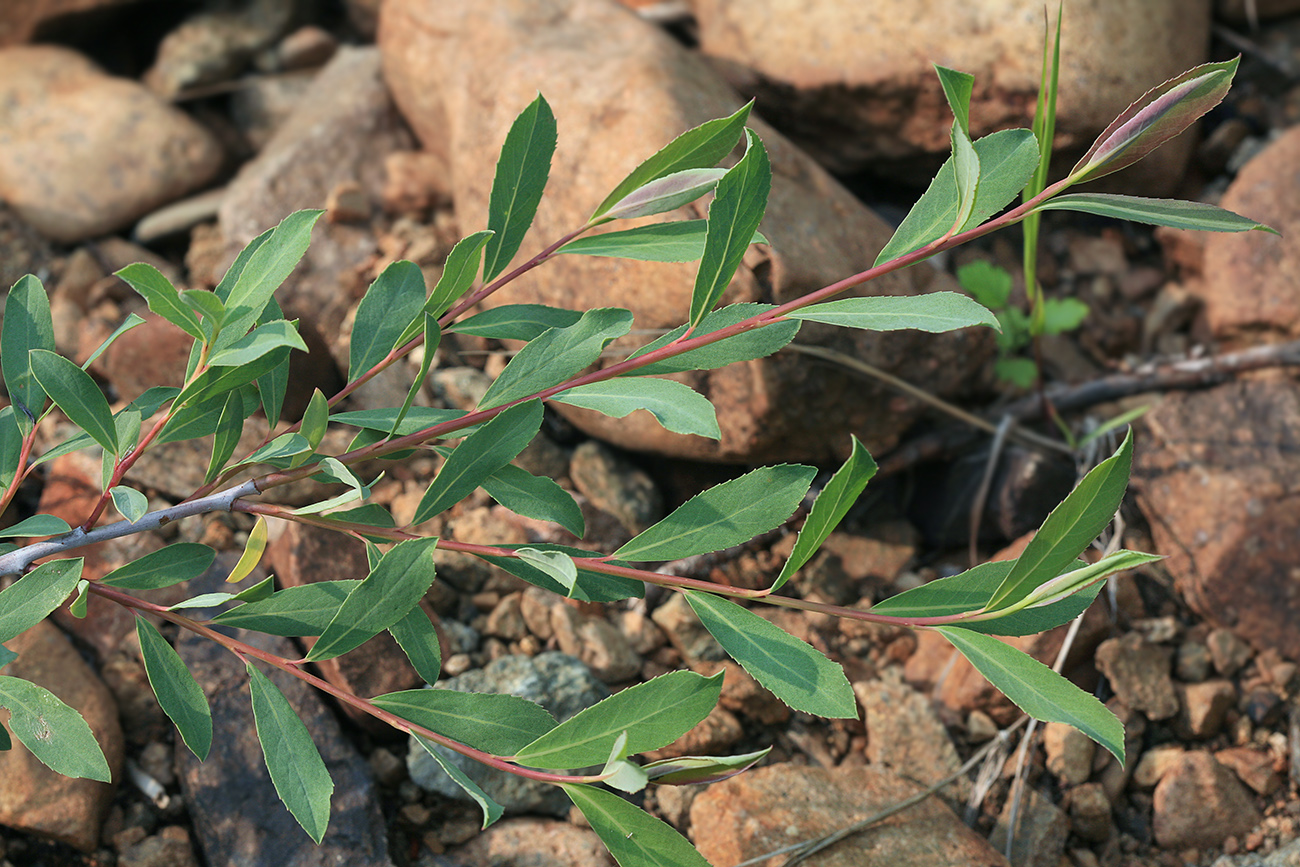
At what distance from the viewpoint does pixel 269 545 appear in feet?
6.33

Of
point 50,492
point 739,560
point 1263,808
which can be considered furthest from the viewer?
point 739,560

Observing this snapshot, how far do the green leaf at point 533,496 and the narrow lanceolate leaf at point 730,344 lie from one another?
0.20 m

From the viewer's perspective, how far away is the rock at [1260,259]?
2.28m

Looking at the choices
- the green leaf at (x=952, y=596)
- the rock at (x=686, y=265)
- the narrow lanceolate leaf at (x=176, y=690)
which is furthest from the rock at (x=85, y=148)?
the green leaf at (x=952, y=596)

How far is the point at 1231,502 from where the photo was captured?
2059 millimetres

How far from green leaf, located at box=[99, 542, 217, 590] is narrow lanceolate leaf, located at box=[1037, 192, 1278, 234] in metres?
1.14

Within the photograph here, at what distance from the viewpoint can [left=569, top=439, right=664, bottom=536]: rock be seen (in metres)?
2.13

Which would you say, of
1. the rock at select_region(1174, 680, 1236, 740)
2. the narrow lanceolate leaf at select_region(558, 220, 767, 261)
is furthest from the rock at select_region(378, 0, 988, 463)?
the rock at select_region(1174, 680, 1236, 740)

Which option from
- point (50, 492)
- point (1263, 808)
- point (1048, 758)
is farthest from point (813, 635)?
point (50, 492)

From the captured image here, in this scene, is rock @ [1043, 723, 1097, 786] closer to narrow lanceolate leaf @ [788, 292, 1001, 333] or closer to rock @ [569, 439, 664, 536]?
rock @ [569, 439, 664, 536]

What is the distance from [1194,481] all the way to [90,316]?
2.71 meters

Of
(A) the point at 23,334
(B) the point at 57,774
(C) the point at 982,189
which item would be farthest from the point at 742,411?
(B) the point at 57,774

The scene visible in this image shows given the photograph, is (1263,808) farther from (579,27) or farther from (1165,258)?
(579,27)

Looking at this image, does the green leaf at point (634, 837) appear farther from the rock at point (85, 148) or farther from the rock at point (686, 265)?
the rock at point (85, 148)
